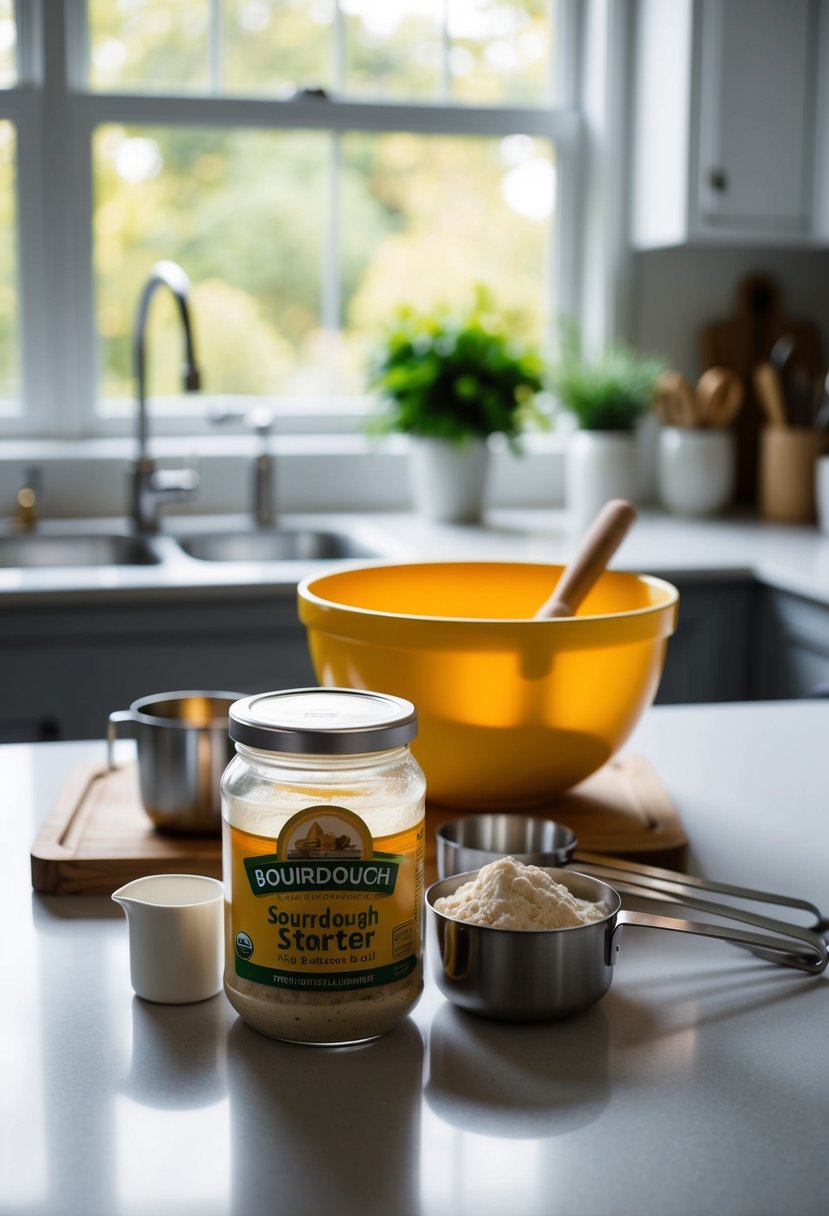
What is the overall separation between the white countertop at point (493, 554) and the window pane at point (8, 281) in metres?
0.38

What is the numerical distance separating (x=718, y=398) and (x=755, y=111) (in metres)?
0.60

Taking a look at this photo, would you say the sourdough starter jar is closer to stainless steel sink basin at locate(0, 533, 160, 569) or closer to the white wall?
stainless steel sink basin at locate(0, 533, 160, 569)

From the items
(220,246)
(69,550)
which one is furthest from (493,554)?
(220,246)

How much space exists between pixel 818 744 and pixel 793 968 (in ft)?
1.67

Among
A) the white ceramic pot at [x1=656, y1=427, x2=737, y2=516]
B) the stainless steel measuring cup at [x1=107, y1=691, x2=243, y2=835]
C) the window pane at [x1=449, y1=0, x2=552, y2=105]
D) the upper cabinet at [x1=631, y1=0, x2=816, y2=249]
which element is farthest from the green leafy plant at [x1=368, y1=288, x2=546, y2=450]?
the stainless steel measuring cup at [x1=107, y1=691, x2=243, y2=835]

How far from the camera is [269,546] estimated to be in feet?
9.41

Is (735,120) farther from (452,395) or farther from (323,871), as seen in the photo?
(323,871)

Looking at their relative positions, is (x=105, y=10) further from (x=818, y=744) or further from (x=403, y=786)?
(x=403, y=786)

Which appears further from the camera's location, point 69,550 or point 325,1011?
point 69,550

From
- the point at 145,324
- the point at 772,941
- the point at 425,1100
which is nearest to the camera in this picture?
the point at 425,1100

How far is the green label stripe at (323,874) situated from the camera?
678mm

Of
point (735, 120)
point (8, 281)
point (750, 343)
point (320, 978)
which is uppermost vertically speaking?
point (735, 120)

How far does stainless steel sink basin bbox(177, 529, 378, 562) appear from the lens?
2.81 metres

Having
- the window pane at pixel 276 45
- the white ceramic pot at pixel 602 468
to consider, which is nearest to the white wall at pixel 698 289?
the white ceramic pot at pixel 602 468
